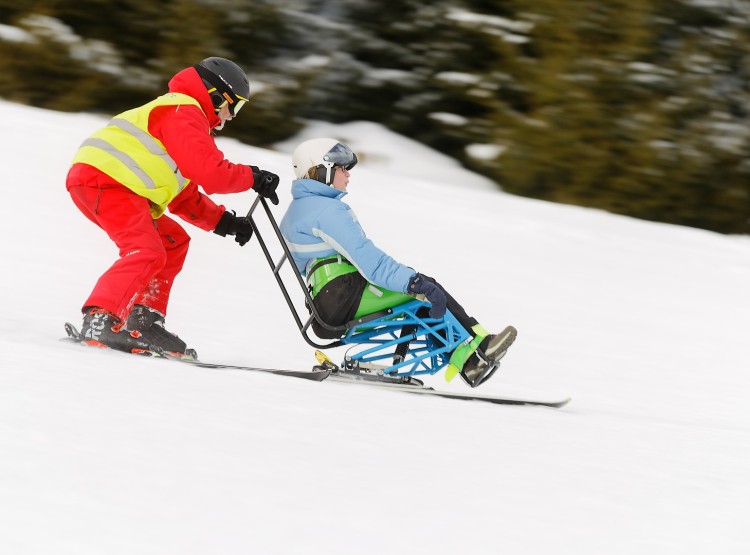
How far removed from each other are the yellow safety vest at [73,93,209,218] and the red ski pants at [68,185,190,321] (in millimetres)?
76

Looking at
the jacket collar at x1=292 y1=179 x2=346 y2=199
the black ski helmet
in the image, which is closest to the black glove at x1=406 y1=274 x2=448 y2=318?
the jacket collar at x1=292 y1=179 x2=346 y2=199

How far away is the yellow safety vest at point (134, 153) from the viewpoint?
4.73 m

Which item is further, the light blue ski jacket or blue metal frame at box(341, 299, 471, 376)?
blue metal frame at box(341, 299, 471, 376)

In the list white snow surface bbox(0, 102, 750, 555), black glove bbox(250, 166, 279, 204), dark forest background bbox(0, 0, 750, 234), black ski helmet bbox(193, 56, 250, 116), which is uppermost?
dark forest background bbox(0, 0, 750, 234)

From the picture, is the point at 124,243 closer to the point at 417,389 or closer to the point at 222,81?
the point at 222,81

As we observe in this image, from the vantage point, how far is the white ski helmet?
191 inches


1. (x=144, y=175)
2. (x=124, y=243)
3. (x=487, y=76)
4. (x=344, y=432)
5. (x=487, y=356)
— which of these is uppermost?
(x=487, y=76)

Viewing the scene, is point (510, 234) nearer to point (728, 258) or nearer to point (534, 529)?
point (728, 258)

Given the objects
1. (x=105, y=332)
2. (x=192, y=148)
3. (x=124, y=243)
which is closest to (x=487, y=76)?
(x=192, y=148)

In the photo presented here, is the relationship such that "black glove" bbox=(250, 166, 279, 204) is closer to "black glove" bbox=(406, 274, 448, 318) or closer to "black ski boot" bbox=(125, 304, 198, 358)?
"black glove" bbox=(406, 274, 448, 318)

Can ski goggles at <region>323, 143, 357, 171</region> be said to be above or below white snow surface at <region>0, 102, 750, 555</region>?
above

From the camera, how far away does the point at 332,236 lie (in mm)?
4727

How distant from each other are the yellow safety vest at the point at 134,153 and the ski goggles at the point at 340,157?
2.13ft

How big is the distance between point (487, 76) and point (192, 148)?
23.2ft
